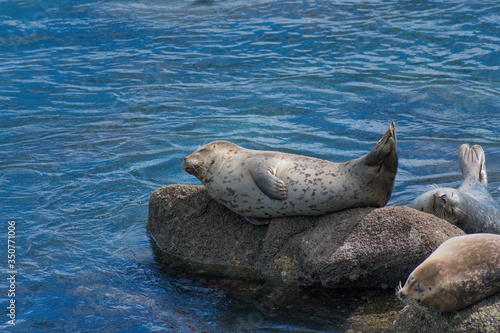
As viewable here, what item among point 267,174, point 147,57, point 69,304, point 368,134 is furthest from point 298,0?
point 69,304

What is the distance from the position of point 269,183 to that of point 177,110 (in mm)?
5093

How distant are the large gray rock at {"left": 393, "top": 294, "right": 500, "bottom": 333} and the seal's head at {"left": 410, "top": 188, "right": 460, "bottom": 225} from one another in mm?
1726

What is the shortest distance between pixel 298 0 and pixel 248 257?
1138 centimetres

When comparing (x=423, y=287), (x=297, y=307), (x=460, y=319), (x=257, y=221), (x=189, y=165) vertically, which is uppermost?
(x=189, y=165)

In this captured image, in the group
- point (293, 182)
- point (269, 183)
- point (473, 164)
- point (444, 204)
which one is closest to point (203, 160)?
point (269, 183)

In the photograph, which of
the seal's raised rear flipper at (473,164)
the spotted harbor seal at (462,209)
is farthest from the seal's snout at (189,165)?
the seal's raised rear flipper at (473,164)

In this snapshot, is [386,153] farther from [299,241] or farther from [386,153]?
[299,241]

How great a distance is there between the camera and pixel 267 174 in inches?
184

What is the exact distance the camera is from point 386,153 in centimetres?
437

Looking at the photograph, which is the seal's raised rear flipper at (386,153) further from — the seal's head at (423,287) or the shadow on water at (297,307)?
the seal's head at (423,287)

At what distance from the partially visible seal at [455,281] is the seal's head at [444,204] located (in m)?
1.68

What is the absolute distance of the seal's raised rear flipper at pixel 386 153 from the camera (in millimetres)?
4270

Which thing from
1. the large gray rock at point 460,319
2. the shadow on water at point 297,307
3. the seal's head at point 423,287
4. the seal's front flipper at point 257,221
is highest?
the seal's head at point 423,287

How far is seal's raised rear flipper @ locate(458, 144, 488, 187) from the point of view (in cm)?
629
